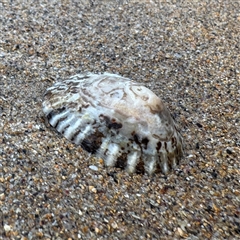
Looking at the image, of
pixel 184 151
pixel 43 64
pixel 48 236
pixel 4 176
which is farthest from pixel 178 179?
pixel 43 64

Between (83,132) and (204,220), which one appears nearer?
(204,220)

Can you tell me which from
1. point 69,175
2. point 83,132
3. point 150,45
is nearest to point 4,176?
point 69,175

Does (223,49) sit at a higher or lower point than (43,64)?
higher

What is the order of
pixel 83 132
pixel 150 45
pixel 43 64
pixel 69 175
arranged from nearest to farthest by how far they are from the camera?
pixel 69 175
pixel 83 132
pixel 43 64
pixel 150 45

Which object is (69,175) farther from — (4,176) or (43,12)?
(43,12)

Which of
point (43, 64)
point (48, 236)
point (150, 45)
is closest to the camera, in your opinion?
Result: point (48, 236)

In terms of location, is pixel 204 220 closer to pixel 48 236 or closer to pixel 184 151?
pixel 184 151
